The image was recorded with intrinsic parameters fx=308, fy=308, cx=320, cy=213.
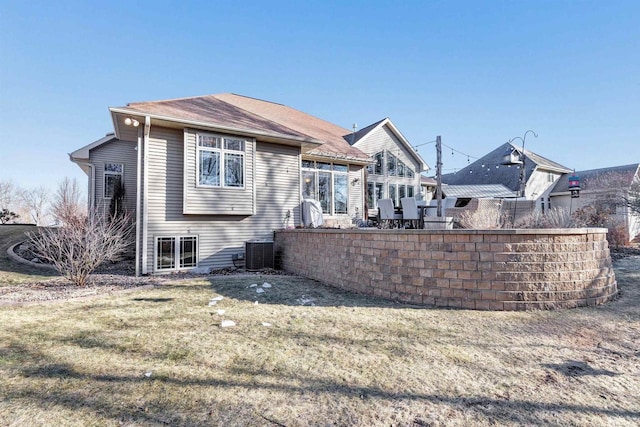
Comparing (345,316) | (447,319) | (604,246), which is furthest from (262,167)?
(604,246)

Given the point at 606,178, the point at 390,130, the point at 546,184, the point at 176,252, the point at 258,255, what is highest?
the point at 390,130

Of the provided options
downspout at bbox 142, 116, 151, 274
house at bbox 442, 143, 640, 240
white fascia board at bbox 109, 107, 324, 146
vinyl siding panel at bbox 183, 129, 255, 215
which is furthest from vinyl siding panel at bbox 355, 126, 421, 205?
downspout at bbox 142, 116, 151, 274

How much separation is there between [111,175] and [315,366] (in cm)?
1268

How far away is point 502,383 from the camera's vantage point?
104 inches

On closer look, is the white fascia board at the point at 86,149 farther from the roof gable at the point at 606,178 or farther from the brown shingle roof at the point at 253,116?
the roof gable at the point at 606,178

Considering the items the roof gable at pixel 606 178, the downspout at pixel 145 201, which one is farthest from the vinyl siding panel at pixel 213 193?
the roof gable at pixel 606 178

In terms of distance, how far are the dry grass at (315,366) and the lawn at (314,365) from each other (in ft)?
0.05

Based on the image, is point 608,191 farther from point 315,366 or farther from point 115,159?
point 115,159

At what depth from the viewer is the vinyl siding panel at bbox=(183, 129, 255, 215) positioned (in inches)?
307

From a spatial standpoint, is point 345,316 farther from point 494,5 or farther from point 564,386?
point 494,5

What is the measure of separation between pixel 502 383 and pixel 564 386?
1.67ft

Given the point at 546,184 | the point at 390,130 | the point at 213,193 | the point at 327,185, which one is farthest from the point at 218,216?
the point at 546,184

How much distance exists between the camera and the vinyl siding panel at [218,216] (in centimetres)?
770

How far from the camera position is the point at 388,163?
637 inches
